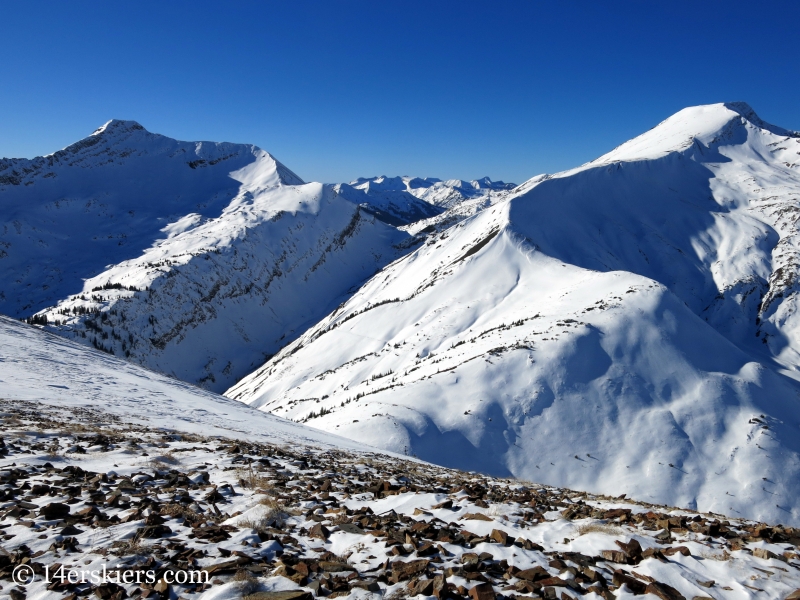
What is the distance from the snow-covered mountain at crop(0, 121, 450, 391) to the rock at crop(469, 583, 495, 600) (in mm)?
73644

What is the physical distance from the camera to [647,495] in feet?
77.6

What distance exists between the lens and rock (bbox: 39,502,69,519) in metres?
6.19

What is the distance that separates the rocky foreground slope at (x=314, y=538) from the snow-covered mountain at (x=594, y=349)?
56.5ft

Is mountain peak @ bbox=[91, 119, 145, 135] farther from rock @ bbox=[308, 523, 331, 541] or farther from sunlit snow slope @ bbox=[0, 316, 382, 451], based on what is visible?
rock @ bbox=[308, 523, 331, 541]

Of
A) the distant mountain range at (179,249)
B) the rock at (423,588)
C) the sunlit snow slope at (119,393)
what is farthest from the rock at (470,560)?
the distant mountain range at (179,249)

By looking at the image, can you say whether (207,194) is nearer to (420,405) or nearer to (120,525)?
(420,405)

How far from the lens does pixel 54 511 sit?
6.27 m

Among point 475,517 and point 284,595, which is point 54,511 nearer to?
point 284,595

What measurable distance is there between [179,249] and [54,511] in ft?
323

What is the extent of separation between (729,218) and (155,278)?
115 m

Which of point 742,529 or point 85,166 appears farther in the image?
point 85,166

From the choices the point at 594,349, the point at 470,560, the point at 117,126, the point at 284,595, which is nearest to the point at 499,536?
the point at 470,560

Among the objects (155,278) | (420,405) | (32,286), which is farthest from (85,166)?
(420,405)

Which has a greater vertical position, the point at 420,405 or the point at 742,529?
the point at 742,529
